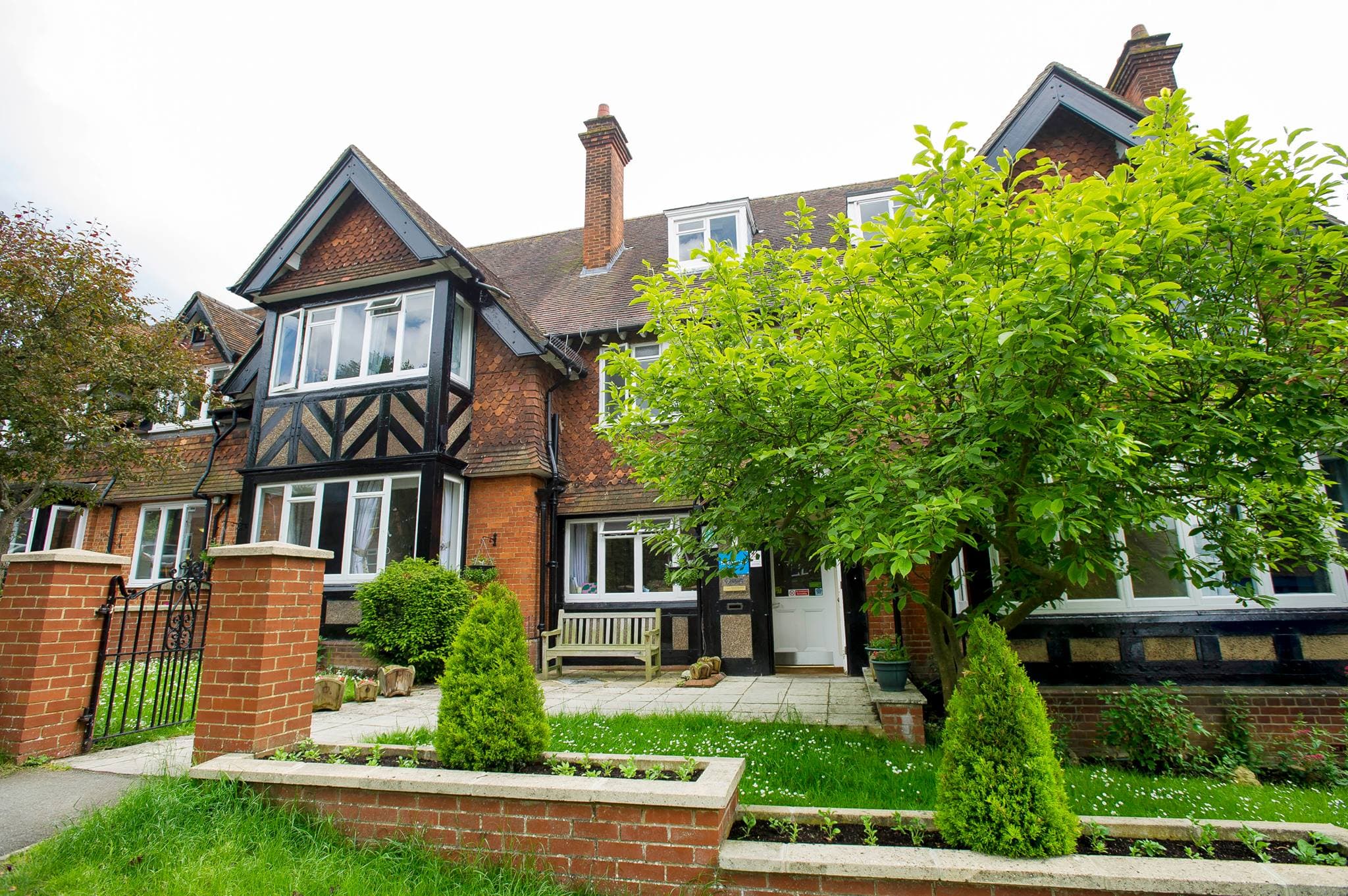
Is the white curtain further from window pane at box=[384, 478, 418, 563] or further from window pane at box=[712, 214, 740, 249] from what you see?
window pane at box=[712, 214, 740, 249]

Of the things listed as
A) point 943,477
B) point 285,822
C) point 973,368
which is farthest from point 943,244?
point 285,822

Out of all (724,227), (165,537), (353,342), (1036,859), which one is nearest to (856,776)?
(1036,859)

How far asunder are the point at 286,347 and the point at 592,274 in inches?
248

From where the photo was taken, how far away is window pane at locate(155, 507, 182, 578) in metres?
13.8

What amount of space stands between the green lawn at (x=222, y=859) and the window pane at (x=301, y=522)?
27.5 ft

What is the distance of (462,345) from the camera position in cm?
A: 1176

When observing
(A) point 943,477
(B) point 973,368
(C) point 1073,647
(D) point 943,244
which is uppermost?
(D) point 943,244

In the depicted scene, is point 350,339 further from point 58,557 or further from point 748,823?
point 748,823

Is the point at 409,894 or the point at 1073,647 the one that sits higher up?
the point at 1073,647

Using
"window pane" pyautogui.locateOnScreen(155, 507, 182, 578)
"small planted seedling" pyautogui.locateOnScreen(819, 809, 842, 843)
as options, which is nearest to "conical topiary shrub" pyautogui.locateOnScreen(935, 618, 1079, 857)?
"small planted seedling" pyautogui.locateOnScreen(819, 809, 842, 843)

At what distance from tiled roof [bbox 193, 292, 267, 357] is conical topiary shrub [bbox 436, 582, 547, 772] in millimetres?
15098

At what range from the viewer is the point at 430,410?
10.7m

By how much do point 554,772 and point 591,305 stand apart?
1050cm

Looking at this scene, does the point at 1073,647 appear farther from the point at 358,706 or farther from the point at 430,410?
the point at 430,410
